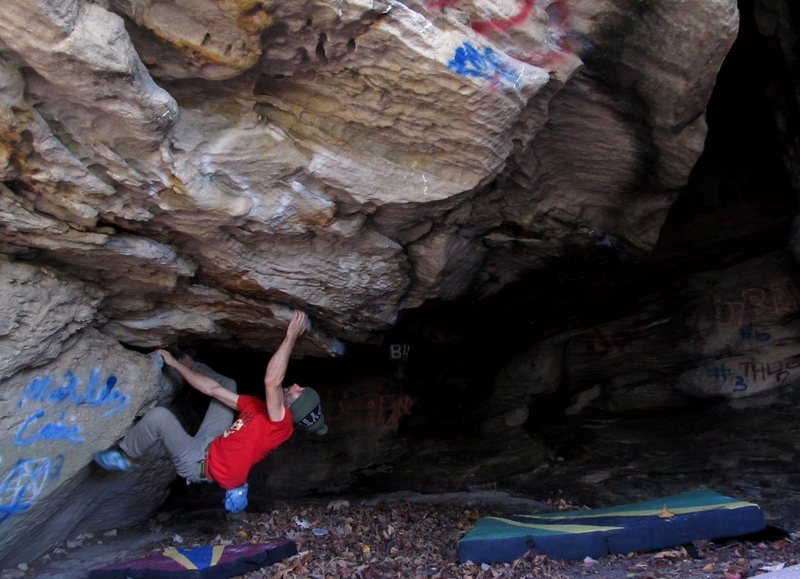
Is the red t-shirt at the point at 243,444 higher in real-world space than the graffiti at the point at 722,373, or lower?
lower

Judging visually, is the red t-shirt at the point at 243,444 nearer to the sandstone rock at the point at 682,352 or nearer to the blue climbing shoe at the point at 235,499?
the blue climbing shoe at the point at 235,499

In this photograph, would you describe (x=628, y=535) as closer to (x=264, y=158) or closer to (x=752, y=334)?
(x=264, y=158)

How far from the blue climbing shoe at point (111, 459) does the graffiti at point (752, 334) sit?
5503 millimetres

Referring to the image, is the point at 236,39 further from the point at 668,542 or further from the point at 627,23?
the point at 668,542

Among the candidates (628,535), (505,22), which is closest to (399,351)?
(628,535)

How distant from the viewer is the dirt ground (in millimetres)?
3990

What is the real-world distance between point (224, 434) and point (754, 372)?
4.82 metres

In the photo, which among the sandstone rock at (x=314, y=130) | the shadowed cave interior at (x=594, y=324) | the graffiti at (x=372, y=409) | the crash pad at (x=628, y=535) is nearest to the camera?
the sandstone rock at (x=314, y=130)

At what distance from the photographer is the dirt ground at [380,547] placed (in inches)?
157

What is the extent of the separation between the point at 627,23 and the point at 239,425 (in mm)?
3728

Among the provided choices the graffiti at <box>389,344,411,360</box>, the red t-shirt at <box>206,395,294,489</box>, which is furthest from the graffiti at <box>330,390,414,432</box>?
the red t-shirt at <box>206,395,294,489</box>

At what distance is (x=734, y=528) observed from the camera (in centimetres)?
418

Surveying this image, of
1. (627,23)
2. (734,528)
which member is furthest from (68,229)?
(734,528)

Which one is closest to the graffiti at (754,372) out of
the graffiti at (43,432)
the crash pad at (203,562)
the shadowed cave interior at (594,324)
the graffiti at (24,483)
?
the shadowed cave interior at (594,324)
